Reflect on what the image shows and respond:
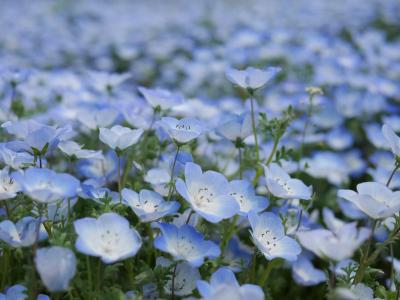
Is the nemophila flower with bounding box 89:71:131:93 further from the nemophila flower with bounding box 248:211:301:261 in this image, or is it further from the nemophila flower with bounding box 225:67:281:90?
the nemophila flower with bounding box 248:211:301:261

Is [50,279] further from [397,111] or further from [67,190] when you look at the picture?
[397,111]

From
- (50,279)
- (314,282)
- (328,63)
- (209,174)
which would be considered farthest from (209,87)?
(50,279)

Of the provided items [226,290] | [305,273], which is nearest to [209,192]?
[226,290]

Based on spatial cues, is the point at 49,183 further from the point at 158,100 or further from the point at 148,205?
the point at 158,100

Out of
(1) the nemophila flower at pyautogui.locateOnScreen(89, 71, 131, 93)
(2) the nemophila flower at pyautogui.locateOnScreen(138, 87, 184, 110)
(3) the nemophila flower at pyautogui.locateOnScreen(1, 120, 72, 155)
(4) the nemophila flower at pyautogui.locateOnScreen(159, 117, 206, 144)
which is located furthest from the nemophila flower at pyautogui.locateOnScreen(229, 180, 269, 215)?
(1) the nemophila flower at pyautogui.locateOnScreen(89, 71, 131, 93)

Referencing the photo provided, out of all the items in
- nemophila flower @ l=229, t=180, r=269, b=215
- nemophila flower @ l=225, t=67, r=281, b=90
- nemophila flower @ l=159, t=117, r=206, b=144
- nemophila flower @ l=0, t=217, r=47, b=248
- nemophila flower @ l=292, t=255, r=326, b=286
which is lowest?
nemophila flower @ l=292, t=255, r=326, b=286

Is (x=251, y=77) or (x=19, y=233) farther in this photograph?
(x=251, y=77)

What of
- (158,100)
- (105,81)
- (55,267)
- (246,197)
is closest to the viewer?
(55,267)

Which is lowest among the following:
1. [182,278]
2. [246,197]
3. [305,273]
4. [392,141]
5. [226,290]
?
[305,273]
